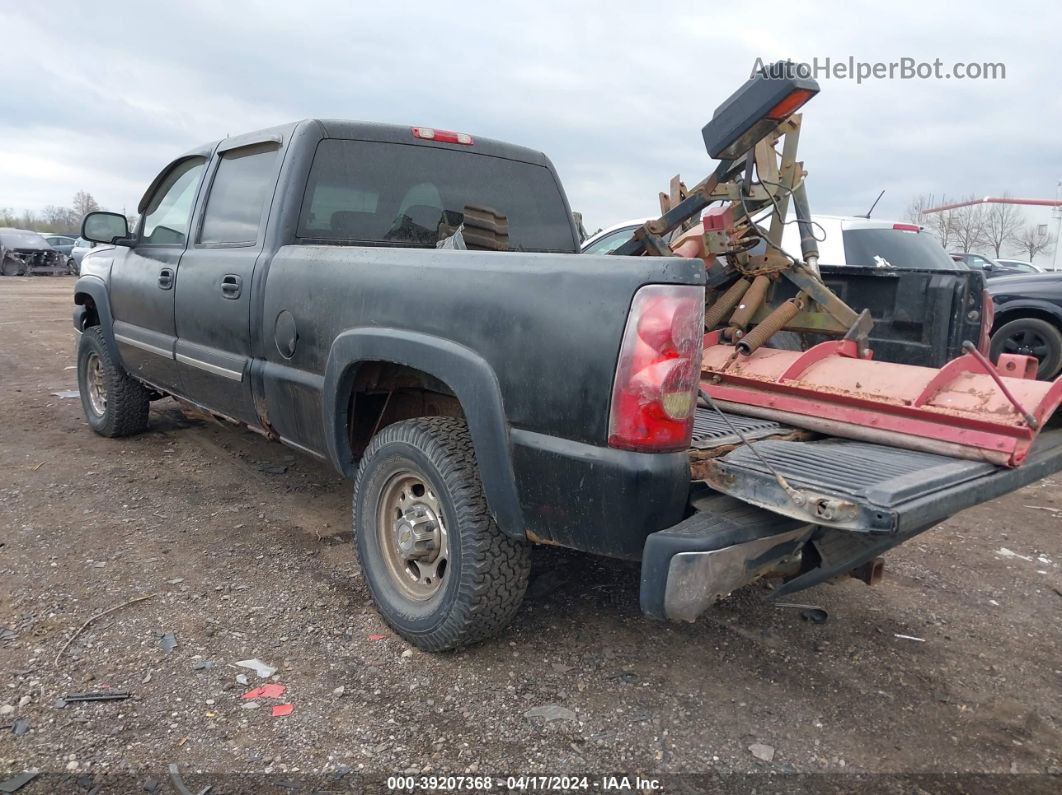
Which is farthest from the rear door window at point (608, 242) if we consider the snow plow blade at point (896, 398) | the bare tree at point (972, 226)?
the bare tree at point (972, 226)

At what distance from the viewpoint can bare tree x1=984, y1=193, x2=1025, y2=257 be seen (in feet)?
139

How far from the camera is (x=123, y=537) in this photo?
12.7ft

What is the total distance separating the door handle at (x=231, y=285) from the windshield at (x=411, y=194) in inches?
15.6

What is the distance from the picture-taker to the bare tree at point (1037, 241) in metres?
36.7

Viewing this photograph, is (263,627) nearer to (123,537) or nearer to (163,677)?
(163,677)

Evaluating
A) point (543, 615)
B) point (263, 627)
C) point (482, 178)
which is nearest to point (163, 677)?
point (263, 627)

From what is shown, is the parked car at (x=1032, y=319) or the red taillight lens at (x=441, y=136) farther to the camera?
the parked car at (x=1032, y=319)

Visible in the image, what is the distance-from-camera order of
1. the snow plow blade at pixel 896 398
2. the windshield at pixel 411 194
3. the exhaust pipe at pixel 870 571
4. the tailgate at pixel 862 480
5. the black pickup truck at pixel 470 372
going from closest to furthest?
the tailgate at pixel 862 480 → the black pickup truck at pixel 470 372 → the snow plow blade at pixel 896 398 → the exhaust pipe at pixel 870 571 → the windshield at pixel 411 194

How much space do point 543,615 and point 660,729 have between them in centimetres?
80

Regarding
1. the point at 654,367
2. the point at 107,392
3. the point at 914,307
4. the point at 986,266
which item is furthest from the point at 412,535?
the point at 986,266

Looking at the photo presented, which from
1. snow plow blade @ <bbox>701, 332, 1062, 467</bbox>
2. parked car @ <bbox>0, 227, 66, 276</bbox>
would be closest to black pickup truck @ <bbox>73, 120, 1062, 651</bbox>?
snow plow blade @ <bbox>701, 332, 1062, 467</bbox>

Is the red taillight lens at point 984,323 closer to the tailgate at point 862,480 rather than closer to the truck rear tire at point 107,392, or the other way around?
the tailgate at point 862,480

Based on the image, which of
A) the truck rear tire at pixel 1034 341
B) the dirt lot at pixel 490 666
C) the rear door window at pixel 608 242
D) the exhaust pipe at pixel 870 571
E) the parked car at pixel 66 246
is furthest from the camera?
the parked car at pixel 66 246

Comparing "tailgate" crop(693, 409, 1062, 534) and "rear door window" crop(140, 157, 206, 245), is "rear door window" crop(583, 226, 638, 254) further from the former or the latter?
"tailgate" crop(693, 409, 1062, 534)
